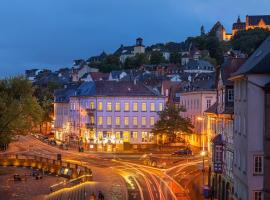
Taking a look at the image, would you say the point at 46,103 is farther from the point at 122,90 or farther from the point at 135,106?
the point at 135,106

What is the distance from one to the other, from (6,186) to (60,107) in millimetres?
67453

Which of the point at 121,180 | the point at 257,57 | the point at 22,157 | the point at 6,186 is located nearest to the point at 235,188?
the point at 257,57

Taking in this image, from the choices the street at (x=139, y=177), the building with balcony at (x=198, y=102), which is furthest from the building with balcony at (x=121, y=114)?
the street at (x=139, y=177)

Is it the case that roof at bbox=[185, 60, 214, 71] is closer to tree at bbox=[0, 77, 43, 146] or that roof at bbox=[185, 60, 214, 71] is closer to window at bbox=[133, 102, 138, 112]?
window at bbox=[133, 102, 138, 112]

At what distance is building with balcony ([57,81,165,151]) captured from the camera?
378 ft

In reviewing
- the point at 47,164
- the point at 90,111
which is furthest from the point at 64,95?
the point at 47,164

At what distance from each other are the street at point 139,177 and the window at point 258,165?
56.0ft

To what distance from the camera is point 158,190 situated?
207 feet

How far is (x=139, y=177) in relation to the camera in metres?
73.2

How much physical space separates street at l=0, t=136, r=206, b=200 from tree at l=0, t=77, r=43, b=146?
1027cm

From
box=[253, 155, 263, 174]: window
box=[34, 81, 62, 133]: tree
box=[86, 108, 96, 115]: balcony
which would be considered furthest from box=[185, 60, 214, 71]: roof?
box=[253, 155, 263, 174]: window

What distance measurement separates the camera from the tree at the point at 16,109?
78.5m

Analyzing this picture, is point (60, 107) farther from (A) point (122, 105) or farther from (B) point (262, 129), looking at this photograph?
(B) point (262, 129)

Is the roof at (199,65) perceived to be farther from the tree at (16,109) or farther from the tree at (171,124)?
the tree at (16,109)
